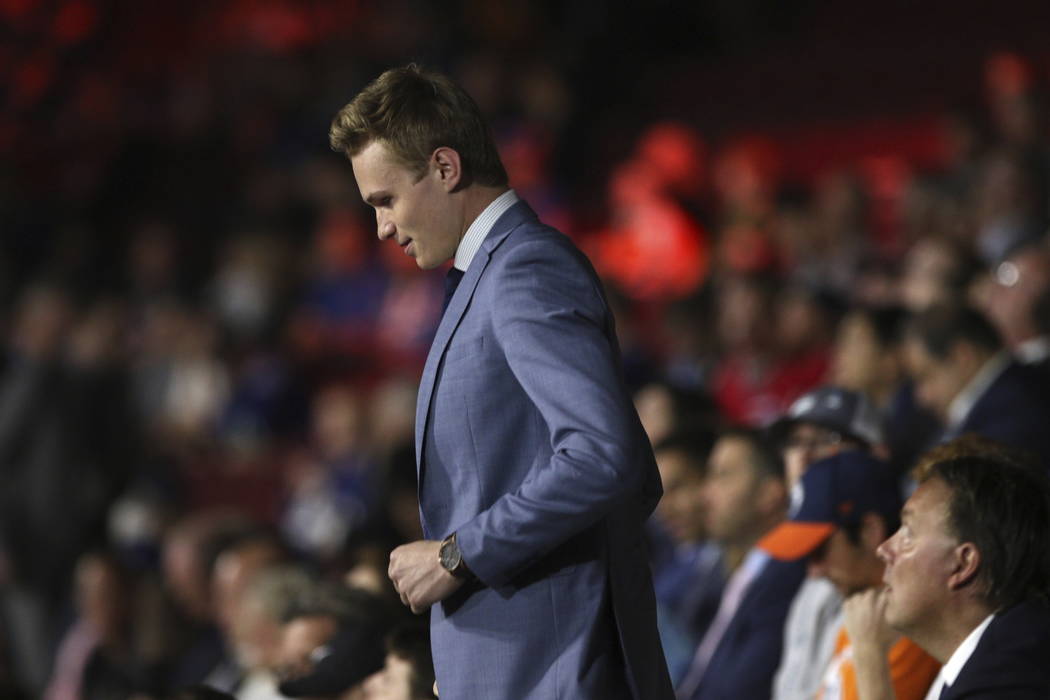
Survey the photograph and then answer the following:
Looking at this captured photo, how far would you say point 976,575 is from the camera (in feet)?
8.55

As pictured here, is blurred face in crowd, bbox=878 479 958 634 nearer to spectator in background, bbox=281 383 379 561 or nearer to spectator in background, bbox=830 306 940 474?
spectator in background, bbox=830 306 940 474

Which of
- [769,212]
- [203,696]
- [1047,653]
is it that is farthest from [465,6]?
[1047,653]

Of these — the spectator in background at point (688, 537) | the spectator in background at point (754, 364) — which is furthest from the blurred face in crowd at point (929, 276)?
the spectator in background at point (688, 537)

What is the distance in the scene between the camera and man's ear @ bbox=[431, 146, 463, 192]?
7.84ft

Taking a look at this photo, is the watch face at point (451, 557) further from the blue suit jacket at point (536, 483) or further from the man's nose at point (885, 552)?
the man's nose at point (885, 552)

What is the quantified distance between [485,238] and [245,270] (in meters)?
7.59

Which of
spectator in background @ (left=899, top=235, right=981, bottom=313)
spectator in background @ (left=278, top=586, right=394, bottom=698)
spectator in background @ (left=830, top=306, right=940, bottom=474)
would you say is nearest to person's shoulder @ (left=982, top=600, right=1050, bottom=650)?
spectator in background @ (left=278, top=586, right=394, bottom=698)

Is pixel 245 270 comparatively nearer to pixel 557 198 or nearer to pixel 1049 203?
pixel 557 198

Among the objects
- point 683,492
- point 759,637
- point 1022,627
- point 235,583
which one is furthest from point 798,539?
point 235,583

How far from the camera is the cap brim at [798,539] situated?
325 centimetres

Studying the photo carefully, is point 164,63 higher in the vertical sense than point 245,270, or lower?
Result: higher

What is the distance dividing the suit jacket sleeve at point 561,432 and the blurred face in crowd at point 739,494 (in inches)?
77.5

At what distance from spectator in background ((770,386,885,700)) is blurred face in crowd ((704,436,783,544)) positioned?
0.12m

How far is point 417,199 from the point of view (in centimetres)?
241
